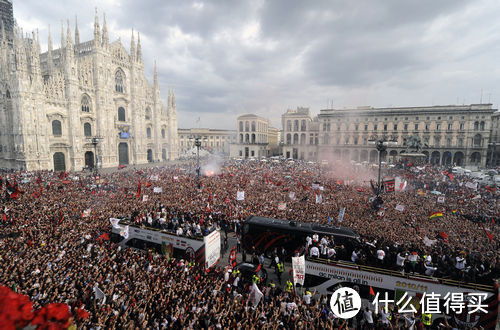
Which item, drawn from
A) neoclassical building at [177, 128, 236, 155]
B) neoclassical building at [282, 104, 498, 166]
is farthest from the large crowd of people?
neoclassical building at [177, 128, 236, 155]

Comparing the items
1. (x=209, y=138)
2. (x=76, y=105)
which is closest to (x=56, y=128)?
(x=76, y=105)

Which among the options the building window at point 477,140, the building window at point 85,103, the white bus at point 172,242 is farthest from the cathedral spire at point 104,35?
the building window at point 477,140

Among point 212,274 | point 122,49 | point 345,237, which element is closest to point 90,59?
point 122,49

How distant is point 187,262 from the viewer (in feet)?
34.1

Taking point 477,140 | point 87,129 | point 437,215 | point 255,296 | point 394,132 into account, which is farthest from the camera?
point 394,132

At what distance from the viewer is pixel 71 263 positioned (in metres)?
9.26

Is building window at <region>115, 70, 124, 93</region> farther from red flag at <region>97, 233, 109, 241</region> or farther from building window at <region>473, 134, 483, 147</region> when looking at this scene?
building window at <region>473, 134, 483, 147</region>

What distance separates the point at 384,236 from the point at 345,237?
10.5 feet

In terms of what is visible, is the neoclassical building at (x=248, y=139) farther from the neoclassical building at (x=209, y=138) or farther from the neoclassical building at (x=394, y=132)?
the neoclassical building at (x=209, y=138)

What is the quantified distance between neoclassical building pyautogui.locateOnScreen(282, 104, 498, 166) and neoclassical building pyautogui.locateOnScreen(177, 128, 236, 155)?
3217cm

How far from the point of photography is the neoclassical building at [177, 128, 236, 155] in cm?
9669

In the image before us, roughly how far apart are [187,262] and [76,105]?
132 feet

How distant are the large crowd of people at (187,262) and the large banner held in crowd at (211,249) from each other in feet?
2.98

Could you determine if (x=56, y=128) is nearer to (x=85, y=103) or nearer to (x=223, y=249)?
(x=85, y=103)
